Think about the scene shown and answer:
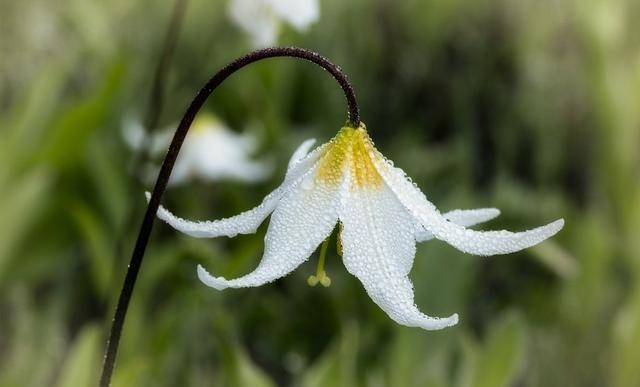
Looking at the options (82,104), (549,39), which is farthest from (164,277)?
(549,39)

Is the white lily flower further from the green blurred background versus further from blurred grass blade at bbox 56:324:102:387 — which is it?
blurred grass blade at bbox 56:324:102:387

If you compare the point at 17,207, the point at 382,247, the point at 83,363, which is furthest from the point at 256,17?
the point at 382,247

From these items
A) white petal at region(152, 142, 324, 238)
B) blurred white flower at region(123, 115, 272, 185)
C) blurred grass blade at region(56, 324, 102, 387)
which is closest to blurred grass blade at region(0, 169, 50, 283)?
blurred white flower at region(123, 115, 272, 185)

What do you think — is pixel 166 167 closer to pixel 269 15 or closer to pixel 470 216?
pixel 470 216

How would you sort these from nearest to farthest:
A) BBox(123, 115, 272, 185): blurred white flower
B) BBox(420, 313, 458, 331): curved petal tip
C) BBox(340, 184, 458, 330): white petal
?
BBox(420, 313, 458, 331): curved petal tip < BBox(340, 184, 458, 330): white petal < BBox(123, 115, 272, 185): blurred white flower

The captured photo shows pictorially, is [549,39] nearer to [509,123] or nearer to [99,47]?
[509,123]

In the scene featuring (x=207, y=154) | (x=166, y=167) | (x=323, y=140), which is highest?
(x=323, y=140)

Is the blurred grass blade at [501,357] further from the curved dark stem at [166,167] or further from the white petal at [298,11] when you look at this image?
the curved dark stem at [166,167]
